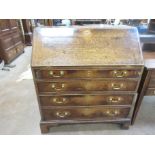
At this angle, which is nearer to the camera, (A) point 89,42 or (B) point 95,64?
(B) point 95,64

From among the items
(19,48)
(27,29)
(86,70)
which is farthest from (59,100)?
(27,29)

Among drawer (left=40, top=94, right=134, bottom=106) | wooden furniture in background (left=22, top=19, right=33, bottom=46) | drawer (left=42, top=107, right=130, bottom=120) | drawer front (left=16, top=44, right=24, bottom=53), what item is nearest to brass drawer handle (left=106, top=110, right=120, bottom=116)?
drawer (left=42, top=107, right=130, bottom=120)

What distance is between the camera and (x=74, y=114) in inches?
65.7

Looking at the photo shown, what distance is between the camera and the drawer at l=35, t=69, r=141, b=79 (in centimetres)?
136

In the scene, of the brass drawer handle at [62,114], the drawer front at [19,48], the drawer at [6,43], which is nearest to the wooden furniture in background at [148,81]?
the brass drawer handle at [62,114]

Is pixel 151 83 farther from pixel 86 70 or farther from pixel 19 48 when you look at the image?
pixel 19 48

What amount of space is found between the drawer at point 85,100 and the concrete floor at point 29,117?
42cm

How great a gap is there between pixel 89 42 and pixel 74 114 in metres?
0.80

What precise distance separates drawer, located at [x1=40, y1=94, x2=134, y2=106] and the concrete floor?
1.37ft

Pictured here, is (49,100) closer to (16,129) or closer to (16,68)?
(16,129)

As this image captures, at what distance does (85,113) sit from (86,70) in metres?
0.56

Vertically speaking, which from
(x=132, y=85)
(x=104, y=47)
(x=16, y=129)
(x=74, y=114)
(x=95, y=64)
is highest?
(x=104, y=47)
